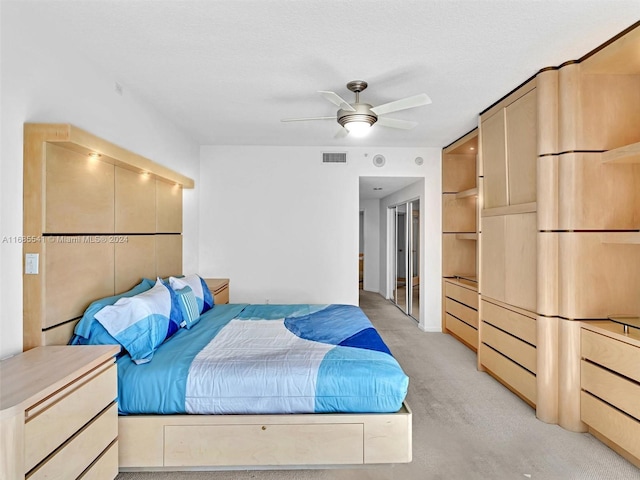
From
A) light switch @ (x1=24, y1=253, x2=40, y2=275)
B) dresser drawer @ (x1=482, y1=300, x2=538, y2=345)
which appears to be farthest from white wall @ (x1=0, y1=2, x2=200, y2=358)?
dresser drawer @ (x1=482, y1=300, x2=538, y2=345)

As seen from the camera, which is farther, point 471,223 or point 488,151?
point 471,223

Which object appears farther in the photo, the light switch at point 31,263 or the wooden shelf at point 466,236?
the wooden shelf at point 466,236

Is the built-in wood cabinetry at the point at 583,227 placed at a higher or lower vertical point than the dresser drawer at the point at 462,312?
higher

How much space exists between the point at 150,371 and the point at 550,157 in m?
3.14

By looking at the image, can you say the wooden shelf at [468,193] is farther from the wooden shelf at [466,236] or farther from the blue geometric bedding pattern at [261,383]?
the blue geometric bedding pattern at [261,383]

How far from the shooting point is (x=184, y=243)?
4.31m

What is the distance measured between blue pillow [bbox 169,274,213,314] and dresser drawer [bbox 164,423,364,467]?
1.41 metres

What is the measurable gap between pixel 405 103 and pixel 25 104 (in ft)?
7.82

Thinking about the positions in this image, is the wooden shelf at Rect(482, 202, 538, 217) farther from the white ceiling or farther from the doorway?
the doorway

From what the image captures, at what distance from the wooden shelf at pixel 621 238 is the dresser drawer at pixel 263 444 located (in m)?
2.11

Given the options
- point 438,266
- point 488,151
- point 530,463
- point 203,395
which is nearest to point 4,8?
point 203,395

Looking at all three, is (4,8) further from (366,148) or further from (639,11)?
(366,148)

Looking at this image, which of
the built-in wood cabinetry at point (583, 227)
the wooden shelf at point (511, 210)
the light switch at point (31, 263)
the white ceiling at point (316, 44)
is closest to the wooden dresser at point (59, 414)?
the light switch at point (31, 263)

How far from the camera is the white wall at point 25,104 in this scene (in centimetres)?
179
